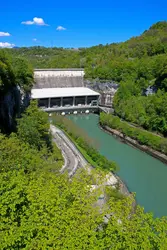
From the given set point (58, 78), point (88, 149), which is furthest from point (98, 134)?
point (58, 78)

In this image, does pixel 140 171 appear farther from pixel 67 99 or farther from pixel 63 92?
pixel 63 92

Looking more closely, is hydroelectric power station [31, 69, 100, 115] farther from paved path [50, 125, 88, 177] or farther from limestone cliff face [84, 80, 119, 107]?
paved path [50, 125, 88, 177]

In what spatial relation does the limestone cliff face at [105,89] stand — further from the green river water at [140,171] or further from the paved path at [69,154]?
the paved path at [69,154]

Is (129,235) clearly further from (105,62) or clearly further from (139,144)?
(105,62)

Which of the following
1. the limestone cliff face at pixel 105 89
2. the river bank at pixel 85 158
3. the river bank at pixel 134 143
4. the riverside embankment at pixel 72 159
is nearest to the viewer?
the river bank at pixel 85 158

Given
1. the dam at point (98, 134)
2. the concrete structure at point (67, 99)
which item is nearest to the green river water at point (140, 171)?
the dam at point (98, 134)

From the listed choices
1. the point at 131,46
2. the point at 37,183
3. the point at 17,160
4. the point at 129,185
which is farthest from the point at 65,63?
the point at 37,183

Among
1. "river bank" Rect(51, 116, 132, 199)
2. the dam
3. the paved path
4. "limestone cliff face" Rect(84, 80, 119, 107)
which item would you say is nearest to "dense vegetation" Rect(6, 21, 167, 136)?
"limestone cliff face" Rect(84, 80, 119, 107)
